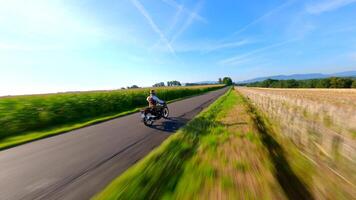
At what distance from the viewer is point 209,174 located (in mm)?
4430

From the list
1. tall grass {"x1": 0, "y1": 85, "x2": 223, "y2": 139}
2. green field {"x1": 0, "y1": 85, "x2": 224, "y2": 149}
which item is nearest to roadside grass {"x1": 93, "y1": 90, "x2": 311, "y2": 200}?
green field {"x1": 0, "y1": 85, "x2": 224, "y2": 149}

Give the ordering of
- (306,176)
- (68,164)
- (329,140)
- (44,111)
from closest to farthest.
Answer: (329,140)
(306,176)
(68,164)
(44,111)

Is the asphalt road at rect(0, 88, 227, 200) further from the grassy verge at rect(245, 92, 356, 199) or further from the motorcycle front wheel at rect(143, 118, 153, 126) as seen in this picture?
the grassy verge at rect(245, 92, 356, 199)

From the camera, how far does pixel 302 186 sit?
12.9 feet

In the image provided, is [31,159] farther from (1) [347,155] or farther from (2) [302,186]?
(1) [347,155]

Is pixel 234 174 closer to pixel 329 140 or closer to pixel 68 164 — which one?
pixel 329 140

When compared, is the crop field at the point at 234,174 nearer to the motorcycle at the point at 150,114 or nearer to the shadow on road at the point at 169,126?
the shadow on road at the point at 169,126

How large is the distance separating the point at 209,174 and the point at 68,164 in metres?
4.01

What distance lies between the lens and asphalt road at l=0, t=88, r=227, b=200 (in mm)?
4191

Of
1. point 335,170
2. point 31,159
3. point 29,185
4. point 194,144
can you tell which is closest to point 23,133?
point 31,159

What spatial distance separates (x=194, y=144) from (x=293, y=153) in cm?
302

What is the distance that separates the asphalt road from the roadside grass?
0.58m

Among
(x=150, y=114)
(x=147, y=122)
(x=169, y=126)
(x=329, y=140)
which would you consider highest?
(x=329, y=140)

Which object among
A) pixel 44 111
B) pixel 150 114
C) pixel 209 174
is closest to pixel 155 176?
pixel 209 174
